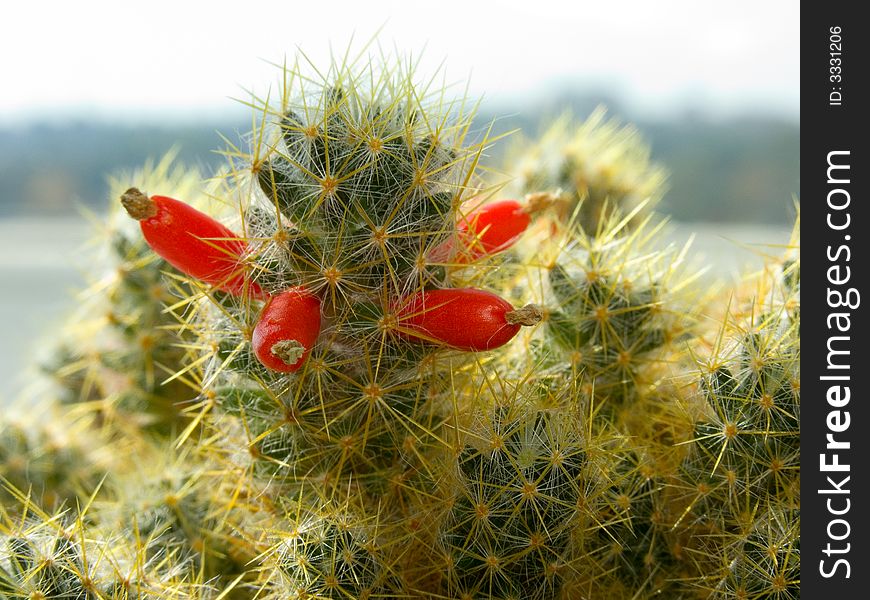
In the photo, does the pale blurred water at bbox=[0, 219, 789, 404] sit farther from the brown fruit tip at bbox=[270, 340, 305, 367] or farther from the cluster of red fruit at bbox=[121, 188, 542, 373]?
the brown fruit tip at bbox=[270, 340, 305, 367]

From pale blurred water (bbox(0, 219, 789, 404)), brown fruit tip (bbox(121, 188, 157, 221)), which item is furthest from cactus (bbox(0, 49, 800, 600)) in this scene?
pale blurred water (bbox(0, 219, 789, 404))

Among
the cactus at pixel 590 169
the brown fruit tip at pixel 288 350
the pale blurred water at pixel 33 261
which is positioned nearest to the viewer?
the brown fruit tip at pixel 288 350

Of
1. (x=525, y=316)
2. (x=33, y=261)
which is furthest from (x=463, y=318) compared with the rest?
(x=33, y=261)

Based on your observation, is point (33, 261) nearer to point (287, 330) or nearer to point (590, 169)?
Result: point (590, 169)

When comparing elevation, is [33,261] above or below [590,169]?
below

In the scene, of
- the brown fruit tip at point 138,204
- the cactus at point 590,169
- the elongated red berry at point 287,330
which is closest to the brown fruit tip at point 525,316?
the elongated red berry at point 287,330

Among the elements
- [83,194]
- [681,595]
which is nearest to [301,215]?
[681,595]

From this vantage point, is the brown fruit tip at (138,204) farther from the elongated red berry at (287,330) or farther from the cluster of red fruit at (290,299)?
the elongated red berry at (287,330)

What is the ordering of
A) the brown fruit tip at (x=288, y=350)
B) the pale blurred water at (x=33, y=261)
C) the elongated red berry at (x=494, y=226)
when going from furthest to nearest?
the pale blurred water at (x=33, y=261) < the elongated red berry at (x=494, y=226) < the brown fruit tip at (x=288, y=350)
